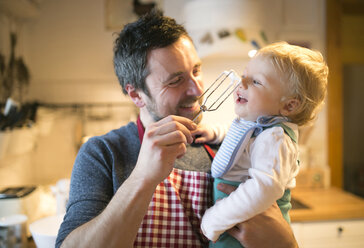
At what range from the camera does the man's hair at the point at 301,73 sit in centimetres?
75

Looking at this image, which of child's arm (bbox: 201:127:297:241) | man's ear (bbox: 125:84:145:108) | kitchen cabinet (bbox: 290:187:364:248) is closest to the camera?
child's arm (bbox: 201:127:297:241)

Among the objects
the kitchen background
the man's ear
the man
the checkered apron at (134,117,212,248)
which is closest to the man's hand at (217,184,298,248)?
the man

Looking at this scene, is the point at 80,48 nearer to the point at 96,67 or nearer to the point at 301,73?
the point at 96,67

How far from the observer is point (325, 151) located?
2322 millimetres

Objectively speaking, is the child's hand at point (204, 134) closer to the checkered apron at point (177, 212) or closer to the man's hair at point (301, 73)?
the checkered apron at point (177, 212)

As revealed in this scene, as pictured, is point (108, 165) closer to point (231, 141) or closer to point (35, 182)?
point (231, 141)

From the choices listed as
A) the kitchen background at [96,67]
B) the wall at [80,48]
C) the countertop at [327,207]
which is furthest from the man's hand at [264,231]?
the wall at [80,48]

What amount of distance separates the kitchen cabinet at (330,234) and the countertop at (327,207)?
0.04m

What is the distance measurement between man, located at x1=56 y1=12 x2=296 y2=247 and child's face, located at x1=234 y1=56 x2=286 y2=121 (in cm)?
19

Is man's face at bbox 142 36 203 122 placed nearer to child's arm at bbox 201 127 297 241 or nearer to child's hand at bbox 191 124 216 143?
child's hand at bbox 191 124 216 143

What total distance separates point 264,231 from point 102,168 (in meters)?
0.51

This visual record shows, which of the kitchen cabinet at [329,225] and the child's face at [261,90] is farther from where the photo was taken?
the kitchen cabinet at [329,225]

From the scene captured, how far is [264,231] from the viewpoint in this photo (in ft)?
2.52

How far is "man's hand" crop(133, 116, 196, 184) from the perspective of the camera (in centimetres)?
69
